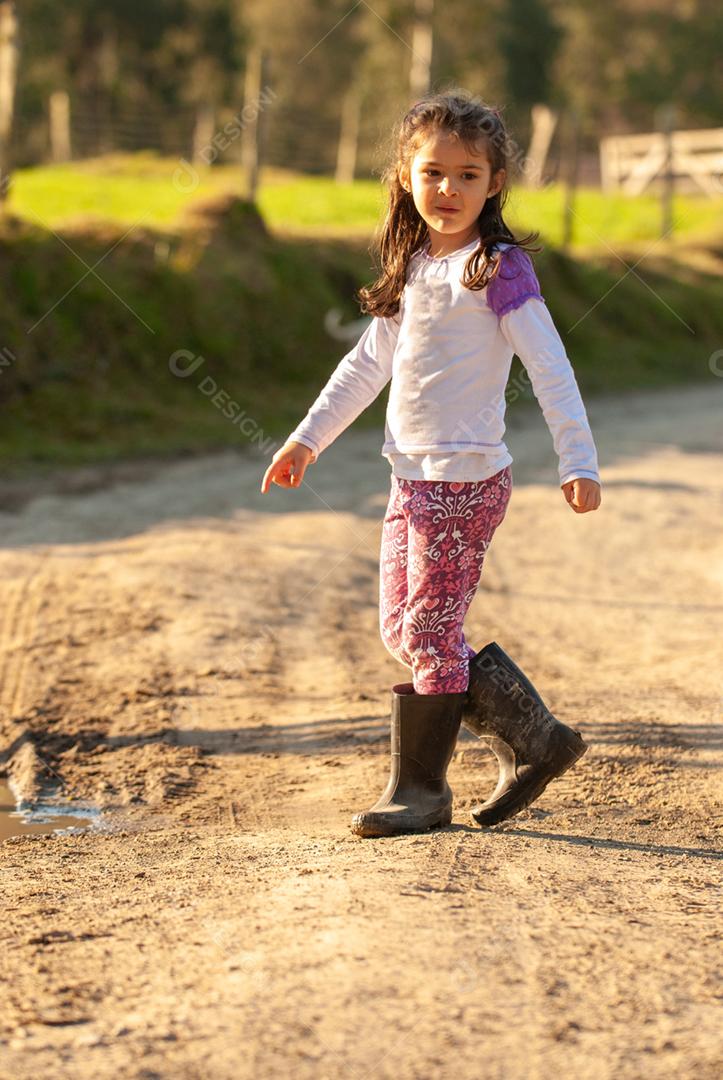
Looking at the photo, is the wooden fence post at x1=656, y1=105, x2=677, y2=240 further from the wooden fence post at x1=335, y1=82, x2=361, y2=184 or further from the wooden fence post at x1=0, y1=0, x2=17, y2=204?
the wooden fence post at x1=0, y1=0, x2=17, y2=204

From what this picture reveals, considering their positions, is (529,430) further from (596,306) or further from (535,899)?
(535,899)

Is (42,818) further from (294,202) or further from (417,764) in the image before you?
(294,202)

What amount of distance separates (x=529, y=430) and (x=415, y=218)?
8059mm

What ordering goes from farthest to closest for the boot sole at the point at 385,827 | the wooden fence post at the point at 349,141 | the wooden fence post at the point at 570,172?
1. the wooden fence post at the point at 349,141
2. the wooden fence post at the point at 570,172
3. the boot sole at the point at 385,827

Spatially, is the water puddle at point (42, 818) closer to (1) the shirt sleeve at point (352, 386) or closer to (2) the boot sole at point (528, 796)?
(2) the boot sole at point (528, 796)

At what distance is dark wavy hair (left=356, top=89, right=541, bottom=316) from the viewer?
10.4 feet

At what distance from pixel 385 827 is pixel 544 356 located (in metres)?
1.25

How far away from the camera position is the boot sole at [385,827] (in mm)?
3354

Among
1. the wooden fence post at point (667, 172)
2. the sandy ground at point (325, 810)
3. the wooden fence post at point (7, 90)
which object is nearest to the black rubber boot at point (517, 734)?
the sandy ground at point (325, 810)

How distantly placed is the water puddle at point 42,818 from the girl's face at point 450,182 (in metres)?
2.03

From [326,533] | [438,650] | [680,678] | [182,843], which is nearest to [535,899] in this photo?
[438,650]

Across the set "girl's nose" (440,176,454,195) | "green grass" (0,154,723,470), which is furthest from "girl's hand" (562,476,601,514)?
"green grass" (0,154,723,470)

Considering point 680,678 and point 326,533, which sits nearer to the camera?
point 680,678

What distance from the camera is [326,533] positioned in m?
7.27
